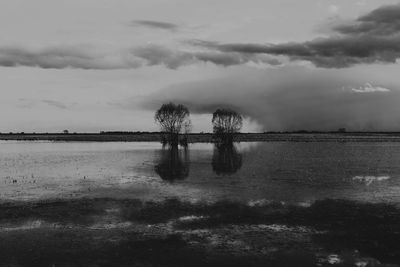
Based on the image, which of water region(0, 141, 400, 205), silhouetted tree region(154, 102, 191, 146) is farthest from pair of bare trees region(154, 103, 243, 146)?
water region(0, 141, 400, 205)

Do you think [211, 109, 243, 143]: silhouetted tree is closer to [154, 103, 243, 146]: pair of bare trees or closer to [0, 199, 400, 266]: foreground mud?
[154, 103, 243, 146]: pair of bare trees

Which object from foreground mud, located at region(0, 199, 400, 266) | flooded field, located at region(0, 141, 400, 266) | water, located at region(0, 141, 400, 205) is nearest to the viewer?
foreground mud, located at region(0, 199, 400, 266)

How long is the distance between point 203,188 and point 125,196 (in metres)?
5.42

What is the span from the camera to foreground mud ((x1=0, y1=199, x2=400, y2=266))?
13298 millimetres

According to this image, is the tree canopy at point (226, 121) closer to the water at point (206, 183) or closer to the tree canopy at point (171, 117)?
the tree canopy at point (171, 117)

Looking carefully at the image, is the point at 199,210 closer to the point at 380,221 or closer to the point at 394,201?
the point at 380,221

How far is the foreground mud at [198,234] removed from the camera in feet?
43.6

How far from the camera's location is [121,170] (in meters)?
40.0

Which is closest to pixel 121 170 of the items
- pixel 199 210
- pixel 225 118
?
pixel 199 210

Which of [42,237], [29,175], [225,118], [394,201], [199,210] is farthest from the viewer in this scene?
[225,118]

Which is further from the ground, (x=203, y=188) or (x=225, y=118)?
(x=225, y=118)

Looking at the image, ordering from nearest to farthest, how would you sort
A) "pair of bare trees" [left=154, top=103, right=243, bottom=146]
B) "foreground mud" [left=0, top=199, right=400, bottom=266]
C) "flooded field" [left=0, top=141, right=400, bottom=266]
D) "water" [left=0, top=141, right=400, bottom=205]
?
"foreground mud" [left=0, top=199, right=400, bottom=266] < "flooded field" [left=0, top=141, right=400, bottom=266] < "water" [left=0, top=141, right=400, bottom=205] < "pair of bare trees" [left=154, top=103, right=243, bottom=146]

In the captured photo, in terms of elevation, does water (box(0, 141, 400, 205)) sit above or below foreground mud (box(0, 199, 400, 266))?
above

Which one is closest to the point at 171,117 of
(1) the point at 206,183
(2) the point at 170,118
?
(2) the point at 170,118
